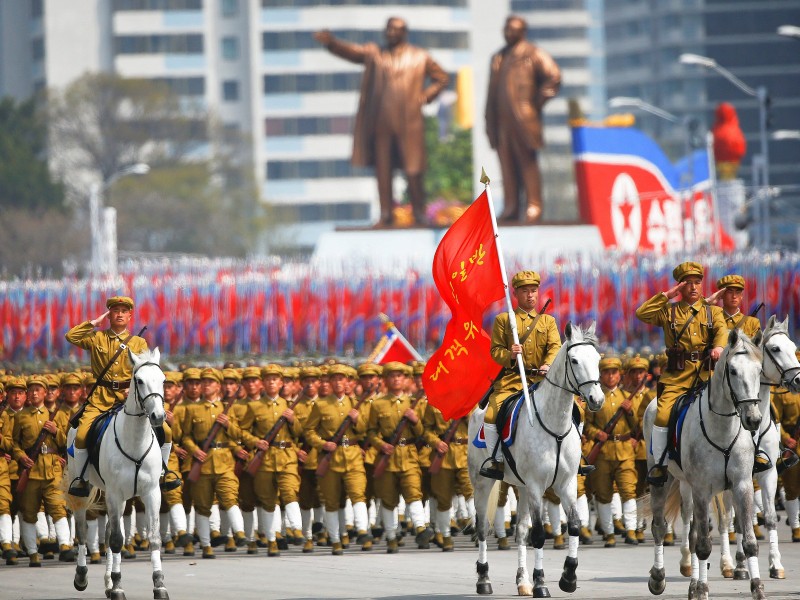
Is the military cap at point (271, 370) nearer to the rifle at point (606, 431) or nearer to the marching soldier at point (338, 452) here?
the marching soldier at point (338, 452)

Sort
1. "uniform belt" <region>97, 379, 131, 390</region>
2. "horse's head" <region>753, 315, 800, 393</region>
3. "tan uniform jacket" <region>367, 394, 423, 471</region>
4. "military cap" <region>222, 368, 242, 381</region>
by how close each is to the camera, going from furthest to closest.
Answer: "military cap" <region>222, 368, 242, 381</region> → "tan uniform jacket" <region>367, 394, 423, 471</region> → "uniform belt" <region>97, 379, 131, 390</region> → "horse's head" <region>753, 315, 800, 393</region>

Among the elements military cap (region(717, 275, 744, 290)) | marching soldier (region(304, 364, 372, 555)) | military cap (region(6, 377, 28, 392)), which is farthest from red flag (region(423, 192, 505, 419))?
military cap (region(6, 377, 28, 392))

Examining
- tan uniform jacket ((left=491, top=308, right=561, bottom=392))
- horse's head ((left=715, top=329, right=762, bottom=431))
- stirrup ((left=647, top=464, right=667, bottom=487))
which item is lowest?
stirrup ((left=647, top=464, right=667, bottom=487))

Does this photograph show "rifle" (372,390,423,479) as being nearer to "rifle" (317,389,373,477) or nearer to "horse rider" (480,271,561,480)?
"rifle" (317,389,373,477)

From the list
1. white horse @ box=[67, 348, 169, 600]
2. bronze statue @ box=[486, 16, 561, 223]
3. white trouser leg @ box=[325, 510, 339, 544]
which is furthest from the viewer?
bronze statue @ box=[486, 16, 561, 223]

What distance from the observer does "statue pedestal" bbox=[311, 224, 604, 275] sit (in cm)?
4566

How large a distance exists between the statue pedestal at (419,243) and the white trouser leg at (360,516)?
2529 centimetres

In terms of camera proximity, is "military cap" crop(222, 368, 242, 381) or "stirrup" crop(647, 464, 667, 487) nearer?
"stirrup" crop(647, 464, 667, 487)

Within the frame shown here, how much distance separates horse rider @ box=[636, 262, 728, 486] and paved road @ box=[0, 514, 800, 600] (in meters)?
1.23

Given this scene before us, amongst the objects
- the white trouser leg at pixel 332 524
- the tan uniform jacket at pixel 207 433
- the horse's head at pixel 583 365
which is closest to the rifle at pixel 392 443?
the white trouser leg at pixel 332 524

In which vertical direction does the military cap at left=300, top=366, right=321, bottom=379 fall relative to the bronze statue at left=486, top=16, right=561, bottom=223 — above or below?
below

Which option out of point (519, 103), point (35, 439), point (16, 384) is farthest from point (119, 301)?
point (519, 103)

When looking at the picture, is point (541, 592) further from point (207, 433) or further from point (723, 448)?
point (207, 433)

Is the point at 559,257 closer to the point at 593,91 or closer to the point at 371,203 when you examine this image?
the point at 371,203
